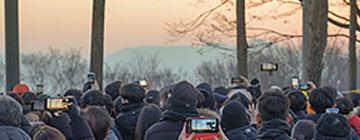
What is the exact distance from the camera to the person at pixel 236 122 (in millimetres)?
4645

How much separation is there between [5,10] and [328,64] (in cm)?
2688

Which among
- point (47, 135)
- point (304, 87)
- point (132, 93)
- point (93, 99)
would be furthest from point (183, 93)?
point (304, 87)

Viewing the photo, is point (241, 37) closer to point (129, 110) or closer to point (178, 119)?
point (129, 110)

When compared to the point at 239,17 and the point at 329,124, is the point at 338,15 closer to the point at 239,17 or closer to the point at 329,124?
the point at 239,17

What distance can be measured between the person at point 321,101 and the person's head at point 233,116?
127 cm

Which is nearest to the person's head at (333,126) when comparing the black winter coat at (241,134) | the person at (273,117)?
the person at (273,117)

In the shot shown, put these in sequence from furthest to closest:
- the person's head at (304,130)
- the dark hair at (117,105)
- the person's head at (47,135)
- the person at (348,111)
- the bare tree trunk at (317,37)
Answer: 1. the bare tree trunk at (317,37)
2. the dark hair at (117,105)
3. the person at (348,111)
4. the person's head at (304,130)
5. the person's head at (47,135)

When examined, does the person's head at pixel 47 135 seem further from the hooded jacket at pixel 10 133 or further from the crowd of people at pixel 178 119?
the hooded jacket at pixel 10 133

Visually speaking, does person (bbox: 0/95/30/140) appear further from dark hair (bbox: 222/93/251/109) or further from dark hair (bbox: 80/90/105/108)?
dark hair (bbox: 222/93/251/109)

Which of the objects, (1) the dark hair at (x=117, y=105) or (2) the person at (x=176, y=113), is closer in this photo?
(2) the person at (x=176, y=113)

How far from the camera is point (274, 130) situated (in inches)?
155

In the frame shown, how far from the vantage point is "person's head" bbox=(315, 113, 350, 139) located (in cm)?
419

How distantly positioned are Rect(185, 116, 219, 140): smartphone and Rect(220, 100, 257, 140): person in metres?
1.10

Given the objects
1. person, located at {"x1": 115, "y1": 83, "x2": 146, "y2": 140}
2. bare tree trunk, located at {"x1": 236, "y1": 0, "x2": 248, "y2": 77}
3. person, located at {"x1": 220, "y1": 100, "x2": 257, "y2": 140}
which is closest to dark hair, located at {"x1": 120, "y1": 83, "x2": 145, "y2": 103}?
person, located at {"x1": 115, "y1": 83, "x2": 146, "y2": 140}
